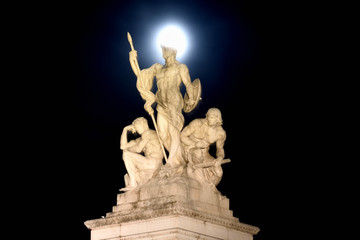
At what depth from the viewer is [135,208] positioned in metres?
13.6

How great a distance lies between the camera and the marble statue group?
556 inches

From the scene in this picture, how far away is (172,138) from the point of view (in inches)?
559

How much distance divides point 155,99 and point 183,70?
91cm

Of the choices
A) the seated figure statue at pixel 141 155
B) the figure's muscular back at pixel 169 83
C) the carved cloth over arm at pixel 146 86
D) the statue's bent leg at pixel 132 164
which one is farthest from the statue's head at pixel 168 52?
the statue's bent leg at pixel 132 164

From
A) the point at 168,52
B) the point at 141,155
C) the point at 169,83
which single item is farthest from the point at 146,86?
the point at 141,155

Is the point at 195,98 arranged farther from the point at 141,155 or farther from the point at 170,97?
the point at 141,155

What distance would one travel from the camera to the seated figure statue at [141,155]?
14.2m

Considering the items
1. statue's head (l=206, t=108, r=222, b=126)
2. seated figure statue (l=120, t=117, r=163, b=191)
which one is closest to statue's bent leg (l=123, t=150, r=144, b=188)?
seated figure statue (l=120, t=117, r=163, b=191)

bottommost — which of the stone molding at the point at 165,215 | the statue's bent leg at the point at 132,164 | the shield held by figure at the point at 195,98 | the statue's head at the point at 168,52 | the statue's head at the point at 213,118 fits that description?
the stone molding at the point at 165,215

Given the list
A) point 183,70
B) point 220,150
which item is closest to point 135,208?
point 220,150

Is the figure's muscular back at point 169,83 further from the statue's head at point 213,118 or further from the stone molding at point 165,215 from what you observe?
the stone molding at point 165,215

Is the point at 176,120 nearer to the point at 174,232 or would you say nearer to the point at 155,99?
the point at 155,99

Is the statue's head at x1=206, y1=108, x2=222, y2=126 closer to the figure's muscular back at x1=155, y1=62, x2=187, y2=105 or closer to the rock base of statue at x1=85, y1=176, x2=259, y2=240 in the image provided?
the figure's muscular back at x1=155, y1=62, x2=187, y2=105

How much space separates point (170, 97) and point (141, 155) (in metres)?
1.43
